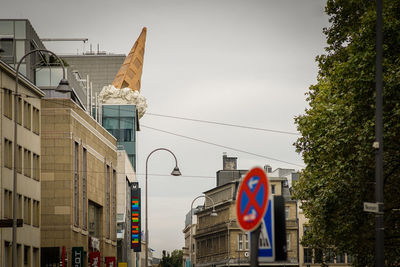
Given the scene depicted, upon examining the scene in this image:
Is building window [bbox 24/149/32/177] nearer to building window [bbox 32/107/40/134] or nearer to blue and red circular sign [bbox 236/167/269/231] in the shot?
building window [bbox 32/107/40/134]

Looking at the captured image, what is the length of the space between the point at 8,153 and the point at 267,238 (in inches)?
1477

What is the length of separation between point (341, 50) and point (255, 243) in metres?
31.4

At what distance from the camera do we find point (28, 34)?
2402 inches

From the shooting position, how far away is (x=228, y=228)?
111 meters

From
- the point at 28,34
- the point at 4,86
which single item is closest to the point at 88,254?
the point at 28,34

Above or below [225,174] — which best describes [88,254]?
below

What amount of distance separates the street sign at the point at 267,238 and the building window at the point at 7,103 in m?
36.6

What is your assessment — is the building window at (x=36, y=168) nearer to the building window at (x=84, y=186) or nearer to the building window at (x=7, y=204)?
the building window at (x=7, y=204)

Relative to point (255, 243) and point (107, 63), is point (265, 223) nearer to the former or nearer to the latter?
point (255, 243)

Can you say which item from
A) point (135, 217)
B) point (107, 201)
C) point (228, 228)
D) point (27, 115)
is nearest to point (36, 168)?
point (27, 115)

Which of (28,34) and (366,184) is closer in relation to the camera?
(366,184)

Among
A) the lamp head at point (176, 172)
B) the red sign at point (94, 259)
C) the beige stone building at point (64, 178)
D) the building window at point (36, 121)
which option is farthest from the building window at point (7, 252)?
the lamp head at point (176, 172)

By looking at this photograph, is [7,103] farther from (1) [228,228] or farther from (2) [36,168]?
(1) [228,228]

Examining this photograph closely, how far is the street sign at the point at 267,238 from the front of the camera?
479 inches
